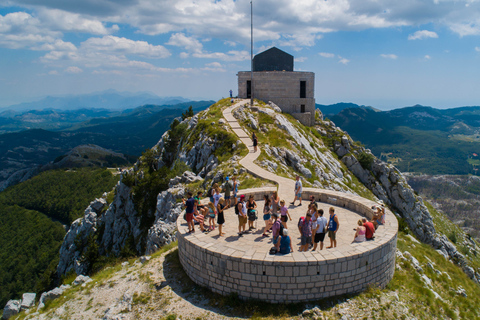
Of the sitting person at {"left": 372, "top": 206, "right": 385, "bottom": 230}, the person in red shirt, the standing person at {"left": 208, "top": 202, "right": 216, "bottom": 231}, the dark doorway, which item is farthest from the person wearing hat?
the dark doorway

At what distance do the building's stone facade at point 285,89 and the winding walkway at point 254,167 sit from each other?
9.89 m

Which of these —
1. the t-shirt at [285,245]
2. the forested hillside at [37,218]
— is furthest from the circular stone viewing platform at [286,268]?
the forested hillside at [37,218]

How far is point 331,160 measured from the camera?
4284 cm

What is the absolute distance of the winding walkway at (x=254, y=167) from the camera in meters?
20.0

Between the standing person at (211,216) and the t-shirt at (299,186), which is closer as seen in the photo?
the standing person at (211,216)

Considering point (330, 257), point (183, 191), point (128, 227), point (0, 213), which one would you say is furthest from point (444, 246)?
point (0, 213)

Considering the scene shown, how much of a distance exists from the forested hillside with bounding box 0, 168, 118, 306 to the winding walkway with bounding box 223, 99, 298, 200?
58011 mm

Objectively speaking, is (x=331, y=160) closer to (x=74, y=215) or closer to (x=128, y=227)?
(x=128, y=227)

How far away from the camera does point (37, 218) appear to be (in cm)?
10606

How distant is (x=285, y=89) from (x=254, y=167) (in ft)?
96.5

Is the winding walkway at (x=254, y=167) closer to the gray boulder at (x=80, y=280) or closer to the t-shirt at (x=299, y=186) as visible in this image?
the t-shirt at (x=299, y=186)

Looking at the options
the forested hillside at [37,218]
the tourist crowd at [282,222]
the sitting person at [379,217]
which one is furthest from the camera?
the forested hillside at [37,218]

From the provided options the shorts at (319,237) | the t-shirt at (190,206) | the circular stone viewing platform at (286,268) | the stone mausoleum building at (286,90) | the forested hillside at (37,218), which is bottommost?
the forested hillside at (37,218)

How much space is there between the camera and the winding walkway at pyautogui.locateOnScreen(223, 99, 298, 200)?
2003 centimetres
